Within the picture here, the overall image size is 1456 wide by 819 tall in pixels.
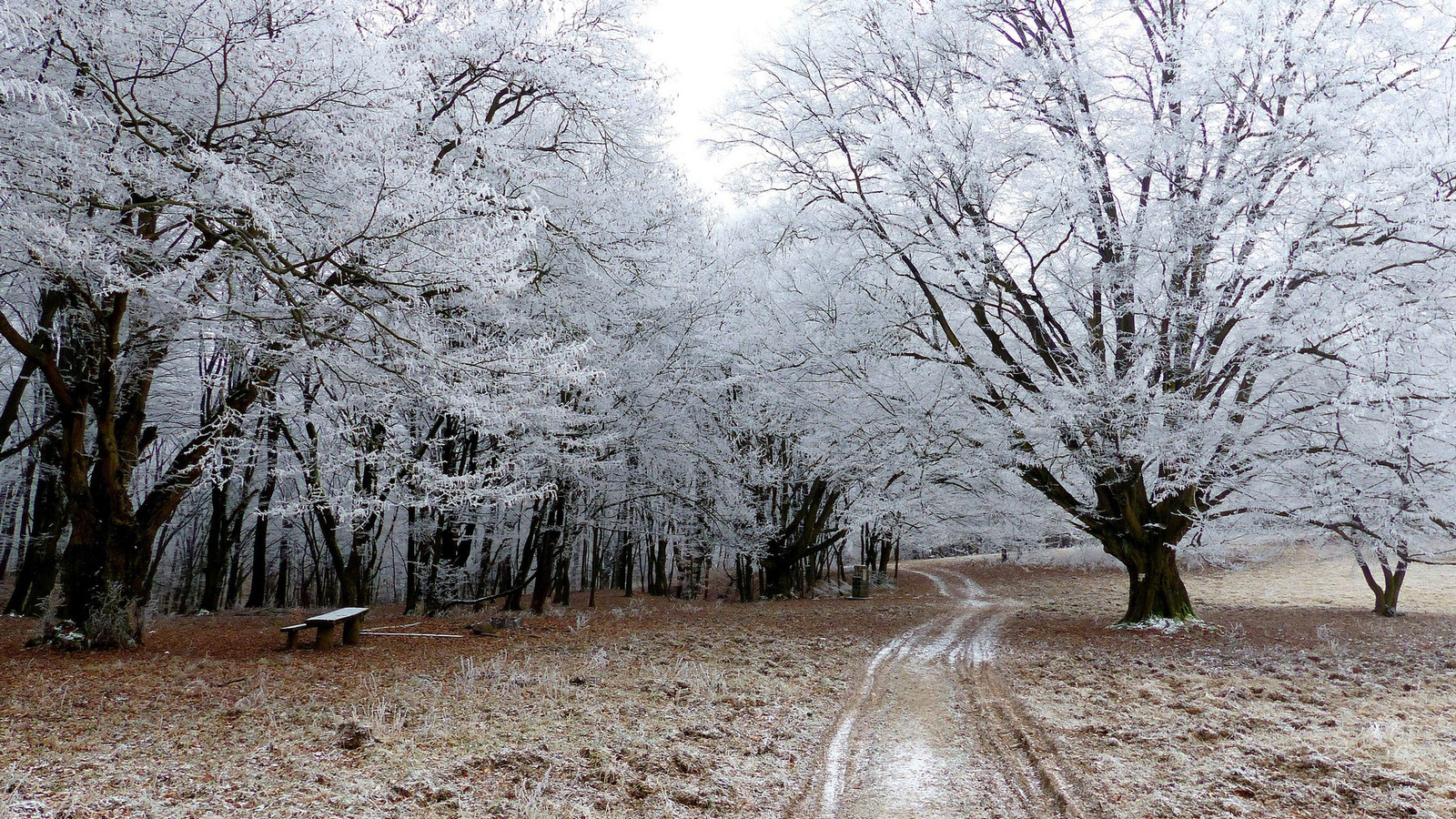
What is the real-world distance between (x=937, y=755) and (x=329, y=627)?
7.70 meters

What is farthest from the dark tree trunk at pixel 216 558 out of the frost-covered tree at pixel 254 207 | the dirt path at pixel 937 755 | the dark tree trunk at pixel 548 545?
the dirt path at pixel 937 755

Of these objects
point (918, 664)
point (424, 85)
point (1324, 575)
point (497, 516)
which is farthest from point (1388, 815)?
point (1324, 575)

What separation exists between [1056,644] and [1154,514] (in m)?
2.99

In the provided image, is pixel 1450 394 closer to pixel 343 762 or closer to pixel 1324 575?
pixel 343 762

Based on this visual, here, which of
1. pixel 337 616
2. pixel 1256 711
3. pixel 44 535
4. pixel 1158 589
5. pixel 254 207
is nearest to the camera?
pixel 254 207

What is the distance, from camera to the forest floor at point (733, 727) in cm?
422

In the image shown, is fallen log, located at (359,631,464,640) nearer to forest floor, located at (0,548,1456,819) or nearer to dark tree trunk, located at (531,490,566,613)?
forest floor, located at (0,548,1456,819)

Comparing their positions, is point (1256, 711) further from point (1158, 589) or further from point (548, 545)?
point (548, 545)

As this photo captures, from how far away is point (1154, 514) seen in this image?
11539 millimetres

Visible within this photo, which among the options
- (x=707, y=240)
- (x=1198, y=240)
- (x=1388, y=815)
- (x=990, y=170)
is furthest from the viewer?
(x=707, y=240)

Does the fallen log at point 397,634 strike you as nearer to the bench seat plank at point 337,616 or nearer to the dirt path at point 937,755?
the bench seat plank at point 337,616

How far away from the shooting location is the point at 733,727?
589 centimetres

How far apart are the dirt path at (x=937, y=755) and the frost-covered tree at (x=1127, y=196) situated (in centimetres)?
391

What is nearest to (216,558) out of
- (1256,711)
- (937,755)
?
(937,755)
